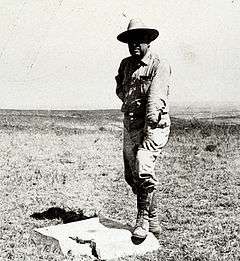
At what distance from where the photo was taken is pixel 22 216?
728cm

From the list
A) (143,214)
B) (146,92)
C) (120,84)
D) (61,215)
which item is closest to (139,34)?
(146,92)

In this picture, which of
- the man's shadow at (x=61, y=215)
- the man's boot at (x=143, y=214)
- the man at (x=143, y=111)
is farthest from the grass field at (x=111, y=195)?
the man at (x=143, y=111)

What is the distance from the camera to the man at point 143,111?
221 inches

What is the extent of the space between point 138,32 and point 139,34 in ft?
0.11

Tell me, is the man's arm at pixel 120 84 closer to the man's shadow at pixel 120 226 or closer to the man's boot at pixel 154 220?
the man's boot at pixel 154 220

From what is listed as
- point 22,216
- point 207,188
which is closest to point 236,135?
point 207,188

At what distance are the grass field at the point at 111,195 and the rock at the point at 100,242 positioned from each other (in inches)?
4.3

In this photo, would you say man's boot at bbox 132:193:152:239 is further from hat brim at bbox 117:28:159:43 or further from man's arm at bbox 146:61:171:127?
hat brim at bbox 117:28:159:43

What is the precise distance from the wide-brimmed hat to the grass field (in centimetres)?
238

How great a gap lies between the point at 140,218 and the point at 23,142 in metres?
12.2

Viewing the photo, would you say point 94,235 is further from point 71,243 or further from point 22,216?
point 22,216

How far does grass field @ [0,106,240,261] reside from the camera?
5.99m

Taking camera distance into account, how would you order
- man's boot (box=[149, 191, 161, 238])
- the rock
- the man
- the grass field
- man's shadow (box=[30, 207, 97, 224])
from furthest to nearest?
man's shadow (box=[30, 207, 97, 224]) → man's boot (box=[149, 191, 161, 238]) → the grass field → the man → the rock

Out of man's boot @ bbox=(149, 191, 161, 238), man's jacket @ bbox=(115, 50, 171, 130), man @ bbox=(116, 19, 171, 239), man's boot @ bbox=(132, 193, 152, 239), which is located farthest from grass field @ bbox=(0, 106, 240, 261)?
man's jacket @ bbox=(115, 50, 171, 130)
